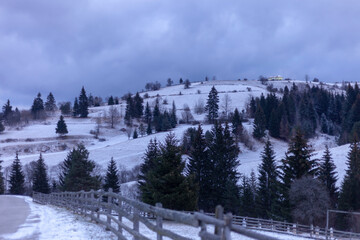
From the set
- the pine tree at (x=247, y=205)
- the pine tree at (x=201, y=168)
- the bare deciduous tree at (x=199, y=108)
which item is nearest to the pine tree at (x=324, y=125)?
the bare deciduous tree at (x=199, y=108)

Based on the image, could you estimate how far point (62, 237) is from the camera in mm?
9742

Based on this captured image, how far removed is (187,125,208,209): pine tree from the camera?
44.2 m

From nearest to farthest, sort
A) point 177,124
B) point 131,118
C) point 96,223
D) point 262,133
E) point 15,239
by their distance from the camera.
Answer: point 15,239, point 96,223, point 262,133, point 177,124, point 131,118

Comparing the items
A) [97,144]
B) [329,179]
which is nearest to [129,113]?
[97,144]

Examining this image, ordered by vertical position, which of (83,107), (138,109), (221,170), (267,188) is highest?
(83,107)

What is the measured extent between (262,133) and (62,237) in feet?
319

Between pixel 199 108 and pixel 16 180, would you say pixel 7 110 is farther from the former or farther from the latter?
pixel 16 180

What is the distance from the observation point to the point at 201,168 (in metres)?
46.1

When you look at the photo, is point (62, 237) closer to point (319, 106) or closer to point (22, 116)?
point (319, 106)

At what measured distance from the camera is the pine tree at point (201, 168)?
44.2m

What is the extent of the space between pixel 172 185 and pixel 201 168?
721 inches

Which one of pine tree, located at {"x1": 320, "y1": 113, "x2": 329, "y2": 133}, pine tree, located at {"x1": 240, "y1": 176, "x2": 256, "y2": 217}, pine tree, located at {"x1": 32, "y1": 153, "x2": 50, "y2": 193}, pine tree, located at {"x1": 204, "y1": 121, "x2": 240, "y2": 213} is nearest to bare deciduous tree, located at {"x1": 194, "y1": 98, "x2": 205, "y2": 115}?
pine tree, located at {"x1": 320, "y1": 113, "x2": 329, "y2": 133}

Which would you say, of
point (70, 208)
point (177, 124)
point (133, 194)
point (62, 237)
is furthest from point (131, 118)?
point (62, 237)

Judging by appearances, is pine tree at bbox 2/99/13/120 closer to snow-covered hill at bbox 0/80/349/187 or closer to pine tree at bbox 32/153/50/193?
snow-covered hill at bbox 0/80/349/187
